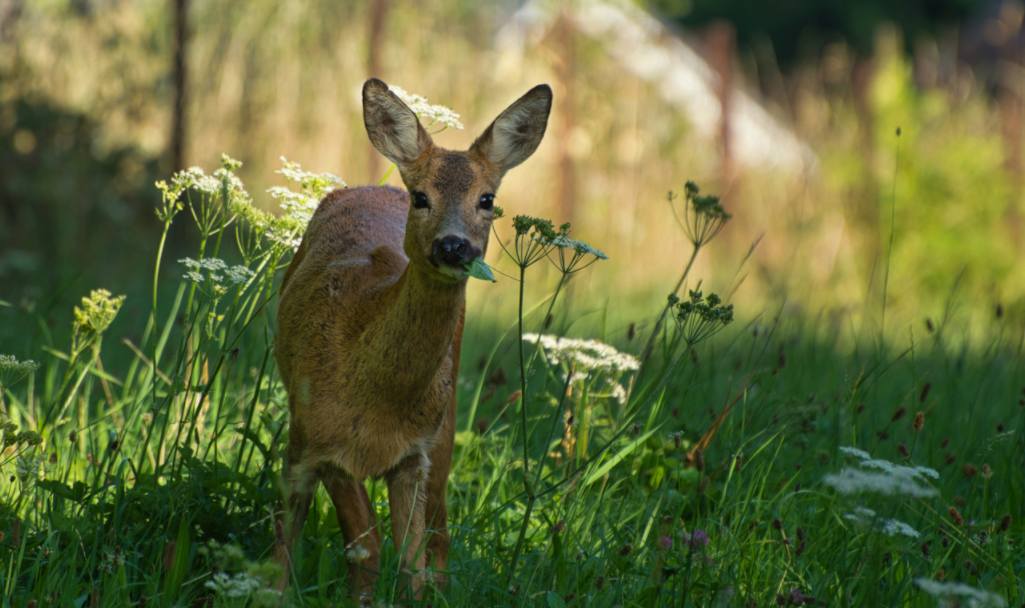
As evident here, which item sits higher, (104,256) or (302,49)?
(302,49)

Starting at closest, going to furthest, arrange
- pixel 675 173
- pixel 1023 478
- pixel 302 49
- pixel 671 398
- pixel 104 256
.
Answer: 1. pixel 1023 478
2. pixel 671 398
3. pixel 104 256
4. pixel 302 49
5. pixel 675 173

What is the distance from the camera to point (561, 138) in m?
12.3

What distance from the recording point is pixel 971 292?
11.9 metres

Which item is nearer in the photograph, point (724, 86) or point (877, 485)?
point (877, 485)

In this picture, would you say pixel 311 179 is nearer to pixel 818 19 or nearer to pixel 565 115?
pixel 565 115

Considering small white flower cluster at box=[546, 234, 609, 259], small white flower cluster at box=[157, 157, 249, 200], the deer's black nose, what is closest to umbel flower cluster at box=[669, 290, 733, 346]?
small white flower cluster at box=[546, 234, 609, 259]

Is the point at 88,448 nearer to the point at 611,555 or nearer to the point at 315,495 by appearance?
the point at 315,495

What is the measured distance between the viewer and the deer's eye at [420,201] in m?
3.66

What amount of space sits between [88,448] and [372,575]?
1.33m

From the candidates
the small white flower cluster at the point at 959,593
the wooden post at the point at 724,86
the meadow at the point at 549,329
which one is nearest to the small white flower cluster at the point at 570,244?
the meadow at the point at 549,329

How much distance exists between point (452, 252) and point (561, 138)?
29.4 ft

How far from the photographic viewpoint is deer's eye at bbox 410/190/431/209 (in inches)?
144

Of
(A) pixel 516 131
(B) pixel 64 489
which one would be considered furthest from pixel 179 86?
(B) pixel 64 489

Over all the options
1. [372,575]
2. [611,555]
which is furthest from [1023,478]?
[372,575]
